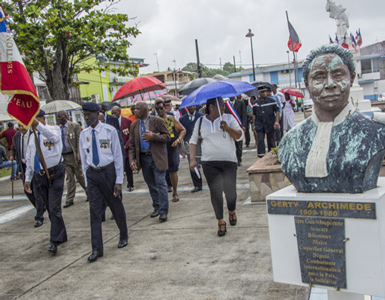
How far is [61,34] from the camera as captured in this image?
43.5 feet

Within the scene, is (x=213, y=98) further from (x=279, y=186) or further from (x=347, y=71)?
(x=347, y=71)

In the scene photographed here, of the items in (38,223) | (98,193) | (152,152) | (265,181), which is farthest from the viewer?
(38,223)

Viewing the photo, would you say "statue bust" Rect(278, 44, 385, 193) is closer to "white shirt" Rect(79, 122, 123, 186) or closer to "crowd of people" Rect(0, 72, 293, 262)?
"crowd of people" Rect(0, 72, 293, 262)

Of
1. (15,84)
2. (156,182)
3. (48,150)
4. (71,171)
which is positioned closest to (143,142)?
(156,182)

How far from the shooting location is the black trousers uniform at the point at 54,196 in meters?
5.20

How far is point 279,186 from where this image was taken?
6086 millimetres

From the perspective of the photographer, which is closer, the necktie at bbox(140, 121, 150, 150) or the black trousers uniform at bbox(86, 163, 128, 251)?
the black trousers uniform at bbox(86, 163, 128, 251)

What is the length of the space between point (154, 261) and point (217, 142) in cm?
159

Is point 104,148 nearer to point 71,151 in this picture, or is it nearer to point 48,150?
point 48,150

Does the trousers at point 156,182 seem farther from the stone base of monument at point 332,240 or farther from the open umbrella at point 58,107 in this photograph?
the open umbrella at point 58,107

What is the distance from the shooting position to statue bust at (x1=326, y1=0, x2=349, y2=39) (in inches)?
565

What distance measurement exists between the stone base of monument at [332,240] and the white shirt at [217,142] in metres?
2.21

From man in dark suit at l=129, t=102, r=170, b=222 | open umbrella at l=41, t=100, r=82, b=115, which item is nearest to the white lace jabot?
man in dark suit at l=129, t=102, r=170, b=222

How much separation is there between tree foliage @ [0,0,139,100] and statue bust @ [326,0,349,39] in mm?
7060
